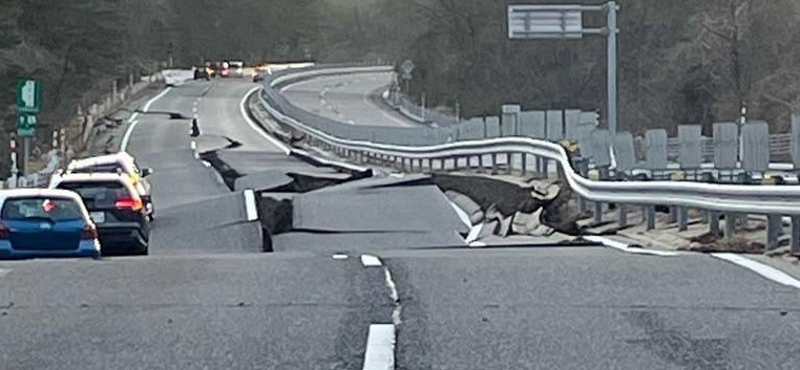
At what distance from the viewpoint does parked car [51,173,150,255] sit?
76.7ft

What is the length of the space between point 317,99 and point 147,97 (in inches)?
458

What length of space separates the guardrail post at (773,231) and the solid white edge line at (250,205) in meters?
12.8

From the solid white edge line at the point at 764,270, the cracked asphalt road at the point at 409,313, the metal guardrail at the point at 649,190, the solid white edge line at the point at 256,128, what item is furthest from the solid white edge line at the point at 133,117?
the solid white edge line at the point at 764,270

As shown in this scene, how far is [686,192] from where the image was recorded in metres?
19.2

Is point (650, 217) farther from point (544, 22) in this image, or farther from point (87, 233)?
point (544, 22)

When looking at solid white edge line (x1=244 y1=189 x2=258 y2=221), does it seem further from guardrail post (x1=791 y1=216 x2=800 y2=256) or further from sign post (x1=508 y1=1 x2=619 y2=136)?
sign post (x1=508 y1=1 x2=619 y2=136)

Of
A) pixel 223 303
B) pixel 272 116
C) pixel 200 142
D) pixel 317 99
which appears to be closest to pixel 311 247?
pixel 223 303

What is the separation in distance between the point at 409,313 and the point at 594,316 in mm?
1285

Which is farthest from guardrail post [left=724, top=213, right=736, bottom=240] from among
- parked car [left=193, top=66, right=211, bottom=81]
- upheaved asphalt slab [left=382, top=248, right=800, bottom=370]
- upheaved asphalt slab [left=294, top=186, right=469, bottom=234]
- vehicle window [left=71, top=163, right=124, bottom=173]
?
parked car [left=193, top=66, right=211, bottom=81]

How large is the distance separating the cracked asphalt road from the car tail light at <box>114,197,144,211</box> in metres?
7.36

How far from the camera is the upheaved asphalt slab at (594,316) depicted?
30.1 ft

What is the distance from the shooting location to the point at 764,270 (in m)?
13.7

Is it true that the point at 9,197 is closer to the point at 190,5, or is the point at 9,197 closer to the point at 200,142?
the point at 200,142

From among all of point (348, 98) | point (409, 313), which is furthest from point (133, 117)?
point (409, 313)
